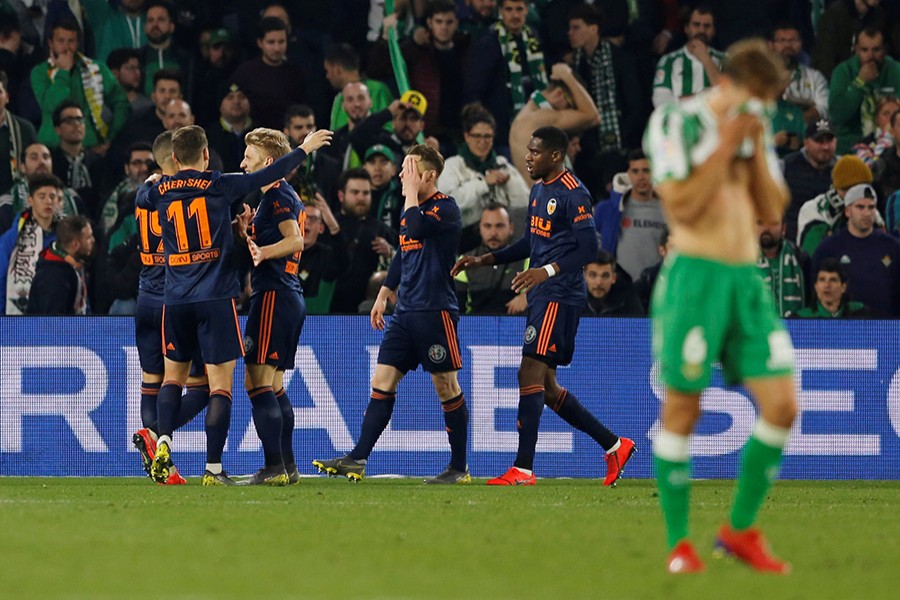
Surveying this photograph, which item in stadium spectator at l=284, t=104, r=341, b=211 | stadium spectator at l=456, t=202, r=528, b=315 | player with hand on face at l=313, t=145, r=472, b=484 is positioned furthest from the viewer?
stadium spectator at l=284, t=104, r=341, b=211

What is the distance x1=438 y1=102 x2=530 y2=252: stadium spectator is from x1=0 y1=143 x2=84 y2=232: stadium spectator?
3.38 metres

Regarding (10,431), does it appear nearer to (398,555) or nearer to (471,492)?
(471,492)

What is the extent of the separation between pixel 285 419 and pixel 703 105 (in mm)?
5731

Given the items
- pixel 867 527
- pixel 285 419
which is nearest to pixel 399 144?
pixel 285 419

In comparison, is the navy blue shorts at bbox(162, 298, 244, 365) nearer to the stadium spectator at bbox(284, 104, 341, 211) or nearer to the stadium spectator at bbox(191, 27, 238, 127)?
the stadium spectator at bbox(284, 104, 341, 211)

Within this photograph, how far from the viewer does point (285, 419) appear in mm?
11047

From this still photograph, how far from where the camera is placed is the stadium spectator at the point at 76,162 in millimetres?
14898

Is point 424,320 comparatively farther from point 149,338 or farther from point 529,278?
point 149,338

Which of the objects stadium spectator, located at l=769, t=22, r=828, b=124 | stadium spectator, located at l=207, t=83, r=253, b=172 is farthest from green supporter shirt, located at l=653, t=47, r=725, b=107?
stadium spectator, located at l=207, t=83, r=253, b=172

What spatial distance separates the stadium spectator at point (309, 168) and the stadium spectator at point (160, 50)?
4.62 feet

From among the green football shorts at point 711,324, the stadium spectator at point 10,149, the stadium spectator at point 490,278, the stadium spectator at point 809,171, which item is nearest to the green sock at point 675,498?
the green football shorts at point 711,324

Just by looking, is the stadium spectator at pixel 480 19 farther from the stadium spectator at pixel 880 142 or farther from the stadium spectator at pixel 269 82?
the stadium spectator at pixel 880 142

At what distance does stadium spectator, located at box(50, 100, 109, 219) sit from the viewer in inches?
587

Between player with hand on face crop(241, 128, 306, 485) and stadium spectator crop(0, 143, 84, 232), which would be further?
stadium spectator crop(0, 143, 84, 232)
